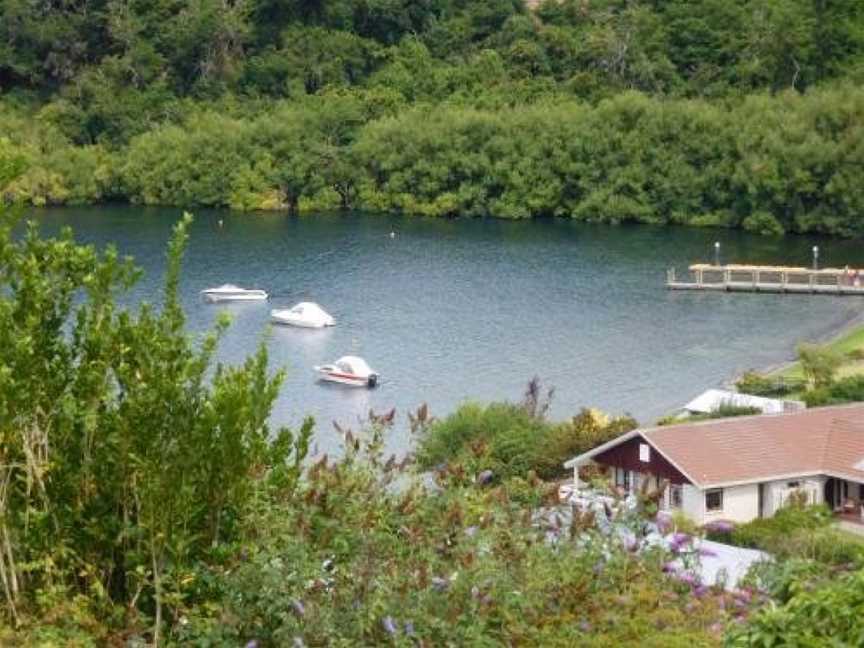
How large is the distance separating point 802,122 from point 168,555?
5442 centimetres

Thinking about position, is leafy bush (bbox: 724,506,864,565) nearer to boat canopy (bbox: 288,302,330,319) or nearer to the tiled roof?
the tiled roof

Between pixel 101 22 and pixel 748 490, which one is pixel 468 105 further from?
pixel 748 490

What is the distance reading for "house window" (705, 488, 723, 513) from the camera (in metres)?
27.0

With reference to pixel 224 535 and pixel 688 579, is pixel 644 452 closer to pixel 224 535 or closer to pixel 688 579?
pixel 688 579

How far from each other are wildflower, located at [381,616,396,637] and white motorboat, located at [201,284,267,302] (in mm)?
38415

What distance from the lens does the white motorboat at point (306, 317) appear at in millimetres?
44344

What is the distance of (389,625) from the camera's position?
9094 mm

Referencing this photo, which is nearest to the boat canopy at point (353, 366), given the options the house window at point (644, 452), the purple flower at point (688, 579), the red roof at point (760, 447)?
the red roof at point (760, 447)

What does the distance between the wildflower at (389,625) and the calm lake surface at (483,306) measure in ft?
71.2

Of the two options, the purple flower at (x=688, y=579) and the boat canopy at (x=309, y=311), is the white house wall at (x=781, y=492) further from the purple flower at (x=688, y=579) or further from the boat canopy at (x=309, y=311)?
the boat canopy at (x=309, y=311)

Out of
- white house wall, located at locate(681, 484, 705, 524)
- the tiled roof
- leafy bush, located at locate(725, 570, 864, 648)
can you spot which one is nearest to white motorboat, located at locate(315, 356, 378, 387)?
A: the tiled roof

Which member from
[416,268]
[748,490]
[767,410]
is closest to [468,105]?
[416,268]

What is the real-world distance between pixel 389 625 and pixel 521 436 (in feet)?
67.0

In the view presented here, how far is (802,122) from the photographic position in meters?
61.7
